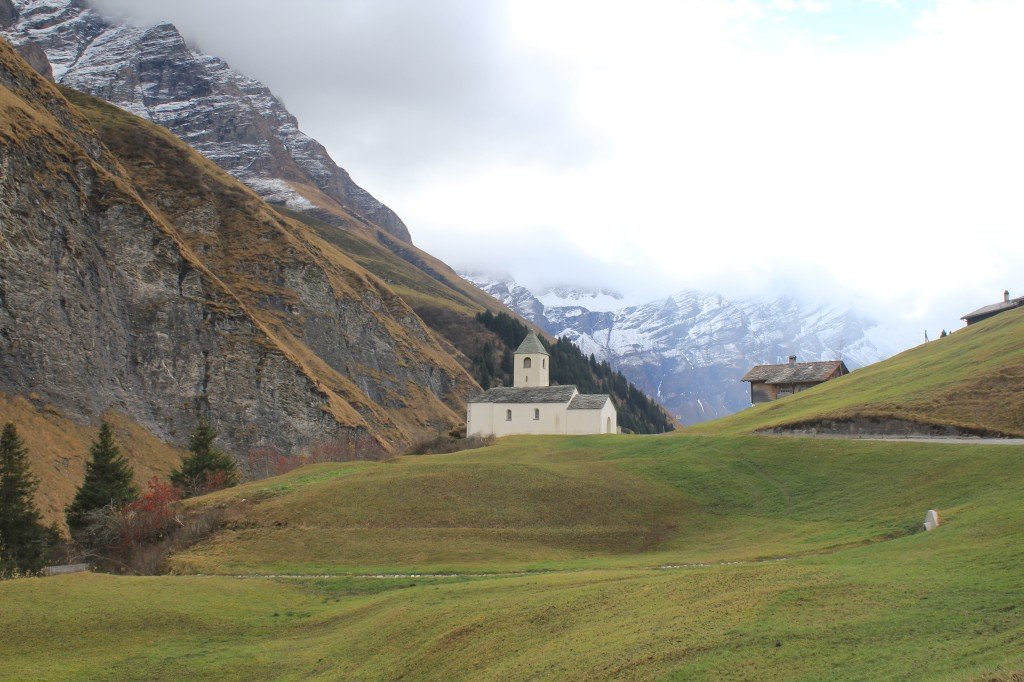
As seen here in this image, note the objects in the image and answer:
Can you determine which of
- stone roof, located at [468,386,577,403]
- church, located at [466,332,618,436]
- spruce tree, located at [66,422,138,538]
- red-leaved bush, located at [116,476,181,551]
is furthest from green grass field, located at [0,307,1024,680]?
stone roof, located at [468,386,577,403]

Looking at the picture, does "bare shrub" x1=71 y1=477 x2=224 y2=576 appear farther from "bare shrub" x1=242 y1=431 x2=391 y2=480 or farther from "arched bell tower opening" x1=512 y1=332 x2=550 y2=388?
"arched bell tower opening" x1=512 y1=332 x2=550 y2=388

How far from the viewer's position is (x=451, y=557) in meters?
45.3

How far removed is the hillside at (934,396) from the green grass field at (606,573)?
0.50 metres

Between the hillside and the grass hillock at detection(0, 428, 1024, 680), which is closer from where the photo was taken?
the grass hillock at detection(0, 428, 1024, 680)

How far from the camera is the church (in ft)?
280

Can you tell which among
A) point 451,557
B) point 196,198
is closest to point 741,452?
point 451,557

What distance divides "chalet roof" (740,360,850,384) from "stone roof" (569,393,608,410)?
1929cm

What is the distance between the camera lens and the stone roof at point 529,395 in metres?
87.0

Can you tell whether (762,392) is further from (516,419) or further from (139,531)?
(139,531)

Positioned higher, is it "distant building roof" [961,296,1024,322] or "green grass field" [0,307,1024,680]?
"distant building roof" [961,296,1024,322]

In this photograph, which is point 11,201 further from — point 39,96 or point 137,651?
point 137,651

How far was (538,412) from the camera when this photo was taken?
86.9m

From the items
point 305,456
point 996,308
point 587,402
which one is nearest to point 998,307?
point 996,308

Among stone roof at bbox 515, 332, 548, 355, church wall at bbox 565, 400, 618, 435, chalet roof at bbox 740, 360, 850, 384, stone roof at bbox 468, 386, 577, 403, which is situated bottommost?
church wall at bbox 565, 400, 618, 435
